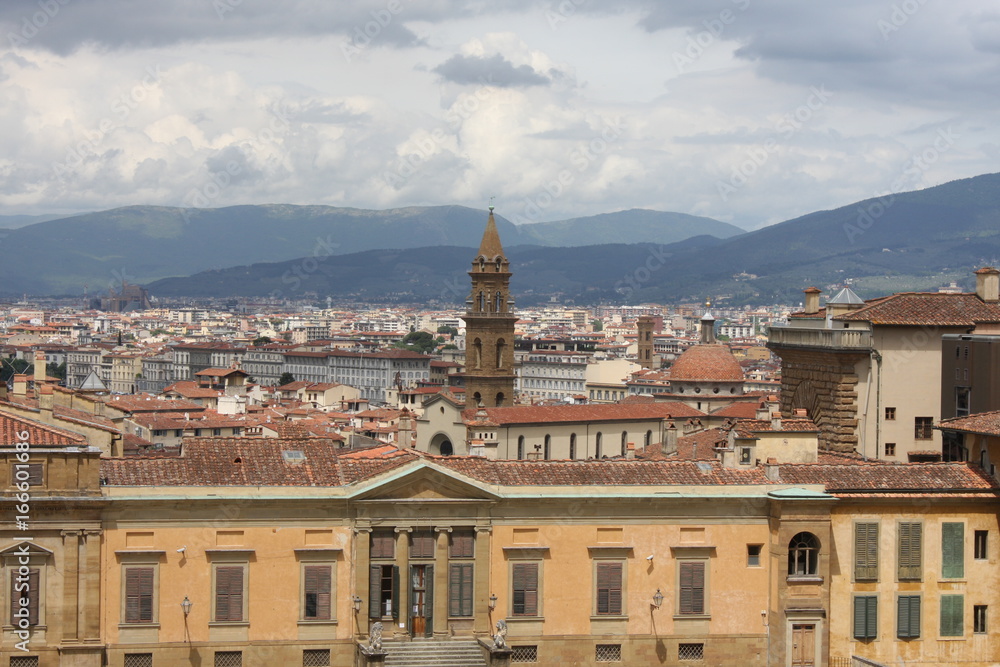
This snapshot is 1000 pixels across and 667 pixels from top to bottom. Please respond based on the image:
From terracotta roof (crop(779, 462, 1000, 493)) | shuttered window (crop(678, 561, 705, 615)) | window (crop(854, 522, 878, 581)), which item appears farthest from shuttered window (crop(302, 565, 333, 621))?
window (crop(854, 522, 878, 581))

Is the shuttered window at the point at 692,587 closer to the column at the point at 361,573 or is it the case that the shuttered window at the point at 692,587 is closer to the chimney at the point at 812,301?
the column at the point at 361,573

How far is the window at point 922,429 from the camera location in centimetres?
4444

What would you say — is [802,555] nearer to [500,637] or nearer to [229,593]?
[500,637]

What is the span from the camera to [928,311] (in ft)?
147

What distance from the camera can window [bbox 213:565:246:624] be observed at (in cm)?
3241

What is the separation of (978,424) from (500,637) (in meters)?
12.2

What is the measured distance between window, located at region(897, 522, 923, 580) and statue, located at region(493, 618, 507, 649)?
8.65m

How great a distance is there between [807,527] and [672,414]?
51.0 meters

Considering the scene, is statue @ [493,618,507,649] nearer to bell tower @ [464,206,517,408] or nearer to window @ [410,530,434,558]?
window @ [410,530,434,558]

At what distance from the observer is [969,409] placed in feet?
140

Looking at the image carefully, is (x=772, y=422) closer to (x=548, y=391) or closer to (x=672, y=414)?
(x=672, y=414)

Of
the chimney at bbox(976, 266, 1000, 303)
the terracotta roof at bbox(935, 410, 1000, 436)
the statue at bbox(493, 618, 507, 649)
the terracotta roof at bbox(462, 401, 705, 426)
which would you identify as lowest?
the statue at bbox(493, 618, 507, 649)

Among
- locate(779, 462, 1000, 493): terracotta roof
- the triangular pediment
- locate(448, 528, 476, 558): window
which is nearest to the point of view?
the triangular pediment

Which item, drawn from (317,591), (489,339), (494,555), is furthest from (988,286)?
(489,339)
